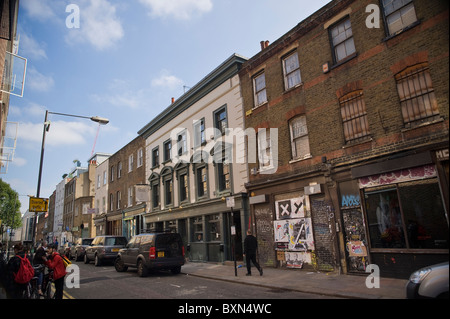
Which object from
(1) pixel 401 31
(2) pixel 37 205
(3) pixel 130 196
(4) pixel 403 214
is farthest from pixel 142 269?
(3) pixel 130 196

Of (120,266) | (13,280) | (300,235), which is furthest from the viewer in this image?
(120,266)

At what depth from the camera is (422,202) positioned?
30.8 feet

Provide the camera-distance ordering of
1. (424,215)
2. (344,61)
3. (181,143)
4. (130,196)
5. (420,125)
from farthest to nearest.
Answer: (130,196)
(181,143)
(344,61)
(420,125)
(424,215)

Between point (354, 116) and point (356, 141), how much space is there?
1004 millimetres

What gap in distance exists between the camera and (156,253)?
13133 mm

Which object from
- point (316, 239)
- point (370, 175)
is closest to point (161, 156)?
point (316, 239)

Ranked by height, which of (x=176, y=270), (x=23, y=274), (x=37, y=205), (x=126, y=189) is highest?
(x=126, y=189)

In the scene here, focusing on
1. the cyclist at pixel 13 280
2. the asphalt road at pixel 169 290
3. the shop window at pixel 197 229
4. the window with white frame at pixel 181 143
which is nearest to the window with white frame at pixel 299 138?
the asphalt road at pixel 169 290

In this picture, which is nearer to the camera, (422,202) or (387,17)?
(422,202)

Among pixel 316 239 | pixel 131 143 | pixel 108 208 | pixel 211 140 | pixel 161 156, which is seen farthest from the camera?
pixel 108 208

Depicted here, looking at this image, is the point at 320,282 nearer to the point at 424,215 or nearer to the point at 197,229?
the point at 424,215
